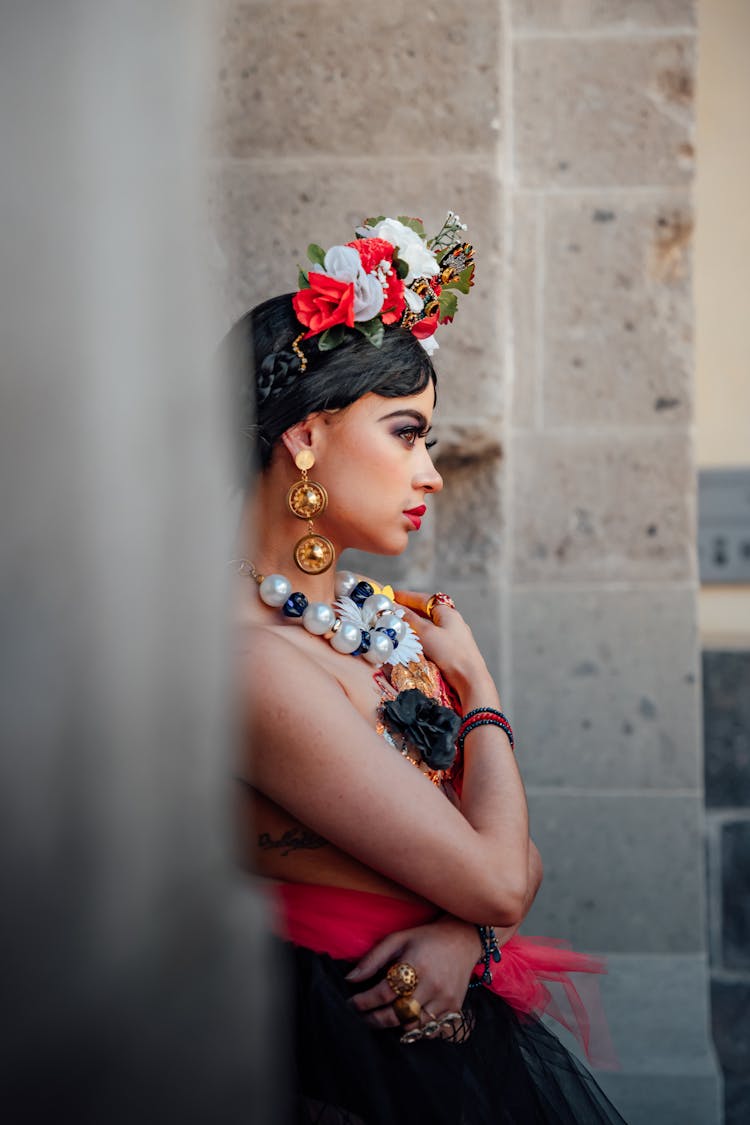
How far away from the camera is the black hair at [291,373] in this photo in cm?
147

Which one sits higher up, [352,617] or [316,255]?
[316,255]

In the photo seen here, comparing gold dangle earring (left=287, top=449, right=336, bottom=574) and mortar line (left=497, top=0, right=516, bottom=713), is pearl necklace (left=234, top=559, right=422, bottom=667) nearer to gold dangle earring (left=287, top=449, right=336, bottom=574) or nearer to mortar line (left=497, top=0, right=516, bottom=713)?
gold dangle earring (left=287, top=449, right=336, bottom=574)

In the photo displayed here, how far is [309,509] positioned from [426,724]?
0.32 meters

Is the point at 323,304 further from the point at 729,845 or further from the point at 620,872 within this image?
the point at 729,845

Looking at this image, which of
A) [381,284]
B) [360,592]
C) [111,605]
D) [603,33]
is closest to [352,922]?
[360,592]

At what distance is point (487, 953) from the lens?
1.44 meters

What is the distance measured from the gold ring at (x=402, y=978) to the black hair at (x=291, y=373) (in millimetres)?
659

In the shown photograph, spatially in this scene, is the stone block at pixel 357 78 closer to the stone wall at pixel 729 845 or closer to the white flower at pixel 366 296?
the white flower at pixel 366 296

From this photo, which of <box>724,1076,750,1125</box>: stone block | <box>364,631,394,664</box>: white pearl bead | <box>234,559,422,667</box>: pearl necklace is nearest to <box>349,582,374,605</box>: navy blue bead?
<box>234,559,422,667</box>: pearl necklace

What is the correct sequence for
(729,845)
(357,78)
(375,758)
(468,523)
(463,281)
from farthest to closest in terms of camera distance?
(729,845) < (468,523) < (357,78) < (463,281) < (375,758)

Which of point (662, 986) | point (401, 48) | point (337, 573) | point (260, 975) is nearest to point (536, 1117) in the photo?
point (337, 573)

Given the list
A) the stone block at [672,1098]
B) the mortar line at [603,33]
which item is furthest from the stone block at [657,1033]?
the mortar line at [603,33]

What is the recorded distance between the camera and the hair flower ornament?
1.46 metres

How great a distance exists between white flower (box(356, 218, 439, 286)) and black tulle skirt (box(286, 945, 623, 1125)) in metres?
0.90
